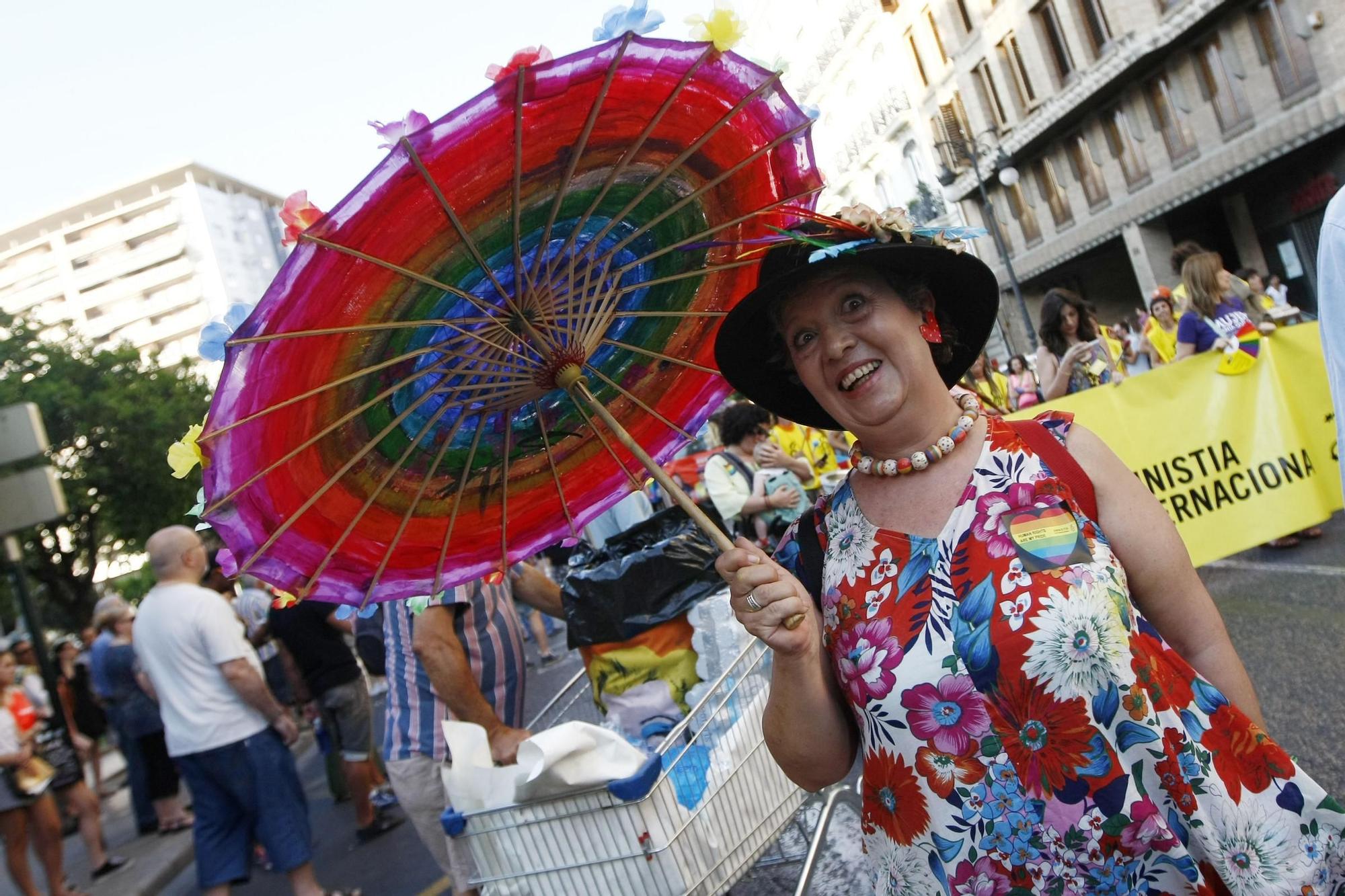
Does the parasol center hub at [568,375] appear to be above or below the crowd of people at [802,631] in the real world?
above

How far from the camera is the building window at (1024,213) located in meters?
33.2

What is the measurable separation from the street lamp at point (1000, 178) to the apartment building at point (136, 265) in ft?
248

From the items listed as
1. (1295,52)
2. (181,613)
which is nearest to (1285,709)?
(181,613)

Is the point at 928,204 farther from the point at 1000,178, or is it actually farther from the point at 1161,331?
the point at 1161,331

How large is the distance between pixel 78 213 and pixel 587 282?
114128 mm

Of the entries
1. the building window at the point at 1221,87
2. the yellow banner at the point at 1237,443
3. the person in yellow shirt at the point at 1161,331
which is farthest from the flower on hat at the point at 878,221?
the building window at the point at 1221,87

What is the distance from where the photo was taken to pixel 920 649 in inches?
70.1

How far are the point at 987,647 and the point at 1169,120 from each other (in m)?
27.5

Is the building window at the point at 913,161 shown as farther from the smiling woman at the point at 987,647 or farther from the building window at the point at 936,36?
the smiling woman at the point at 987,647

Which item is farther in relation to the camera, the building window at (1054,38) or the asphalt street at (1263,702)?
the building window at (1054,38)

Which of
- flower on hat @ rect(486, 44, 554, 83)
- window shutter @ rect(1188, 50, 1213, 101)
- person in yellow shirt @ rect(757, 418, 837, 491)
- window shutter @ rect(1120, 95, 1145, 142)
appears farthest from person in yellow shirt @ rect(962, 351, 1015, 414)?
window shutter @ rect(1120, 95, 1145, 142)

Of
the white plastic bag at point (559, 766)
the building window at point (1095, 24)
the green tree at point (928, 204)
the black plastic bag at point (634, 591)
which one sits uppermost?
the building window at point (1095, 24)

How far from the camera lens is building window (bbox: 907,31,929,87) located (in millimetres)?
37844

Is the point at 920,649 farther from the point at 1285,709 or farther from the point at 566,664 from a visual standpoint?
the point at 566,664
